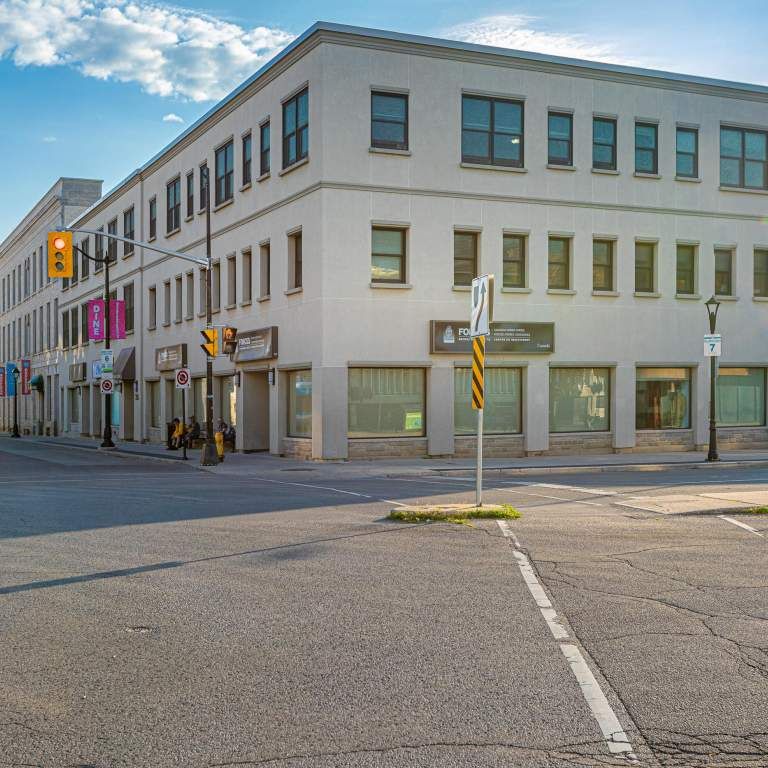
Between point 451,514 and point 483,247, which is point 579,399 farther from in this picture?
point 451,514

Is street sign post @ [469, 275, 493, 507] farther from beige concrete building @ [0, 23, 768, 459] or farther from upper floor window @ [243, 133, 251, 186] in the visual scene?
upper floor window @ [243, 133, 251, 186]

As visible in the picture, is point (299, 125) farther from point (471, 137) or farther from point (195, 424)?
point (195, 424)

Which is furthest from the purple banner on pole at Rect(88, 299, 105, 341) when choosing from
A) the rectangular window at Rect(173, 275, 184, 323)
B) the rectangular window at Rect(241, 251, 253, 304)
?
the rectangular window at Rect(241, 251, 253, 304)

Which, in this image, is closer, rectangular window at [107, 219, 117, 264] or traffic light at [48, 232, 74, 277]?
traffic light at [48, 232, 74, 277]

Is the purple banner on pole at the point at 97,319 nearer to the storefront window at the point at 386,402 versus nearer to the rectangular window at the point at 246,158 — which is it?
the rectangular window at the point at 246,158

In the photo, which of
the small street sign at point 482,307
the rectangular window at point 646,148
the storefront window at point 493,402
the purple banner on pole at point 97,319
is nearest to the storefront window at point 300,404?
the storefront window at point 493,402

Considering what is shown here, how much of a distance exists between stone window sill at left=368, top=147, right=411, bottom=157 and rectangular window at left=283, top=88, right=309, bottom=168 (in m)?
2.14

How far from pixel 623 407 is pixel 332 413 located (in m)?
10.00

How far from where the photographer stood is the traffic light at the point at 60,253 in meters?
22.9

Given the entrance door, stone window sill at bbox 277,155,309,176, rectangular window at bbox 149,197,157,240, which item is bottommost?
the entrance door

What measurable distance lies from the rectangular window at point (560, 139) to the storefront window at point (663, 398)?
7.39m

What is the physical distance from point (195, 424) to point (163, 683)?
104ft

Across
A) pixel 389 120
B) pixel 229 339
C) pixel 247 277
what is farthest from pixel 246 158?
pixel 229 339

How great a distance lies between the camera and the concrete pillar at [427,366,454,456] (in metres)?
28.9
